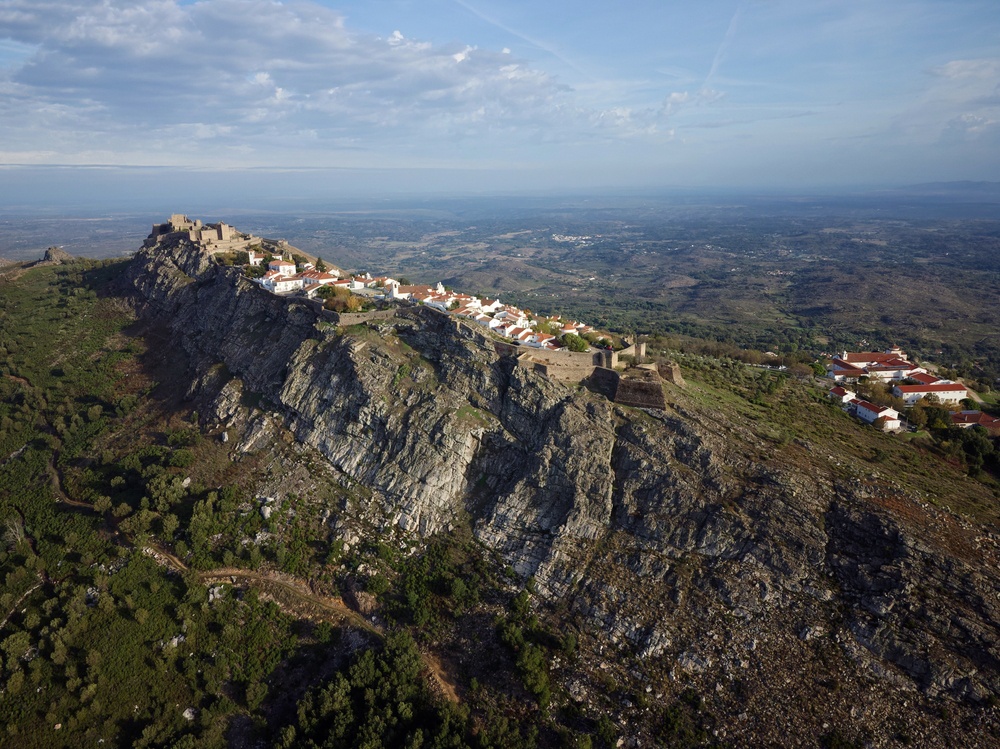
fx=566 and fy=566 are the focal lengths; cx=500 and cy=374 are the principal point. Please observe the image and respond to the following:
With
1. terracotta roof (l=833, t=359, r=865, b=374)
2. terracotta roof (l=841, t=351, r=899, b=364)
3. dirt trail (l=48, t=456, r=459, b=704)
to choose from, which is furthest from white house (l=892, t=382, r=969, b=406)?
dirt trail (l=48, t=456, r=459, b=704)

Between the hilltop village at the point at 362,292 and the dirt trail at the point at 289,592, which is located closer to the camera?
the dirt trail at the point at 289,592

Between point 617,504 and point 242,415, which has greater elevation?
point 242,415

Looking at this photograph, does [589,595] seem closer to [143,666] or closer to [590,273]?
[143,666]

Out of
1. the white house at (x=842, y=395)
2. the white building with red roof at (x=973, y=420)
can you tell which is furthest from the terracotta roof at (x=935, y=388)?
the white house at (x=842, y=395)

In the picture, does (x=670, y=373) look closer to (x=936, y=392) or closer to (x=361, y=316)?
(x=361, y=316)

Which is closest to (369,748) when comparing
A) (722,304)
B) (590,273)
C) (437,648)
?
(437,648)

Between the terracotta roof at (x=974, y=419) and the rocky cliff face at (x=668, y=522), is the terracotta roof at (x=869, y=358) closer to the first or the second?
the terracotta roof at (x=974, y=419)

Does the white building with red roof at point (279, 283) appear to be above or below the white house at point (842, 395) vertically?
above

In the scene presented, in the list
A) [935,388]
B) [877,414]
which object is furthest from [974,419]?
[877,414]
